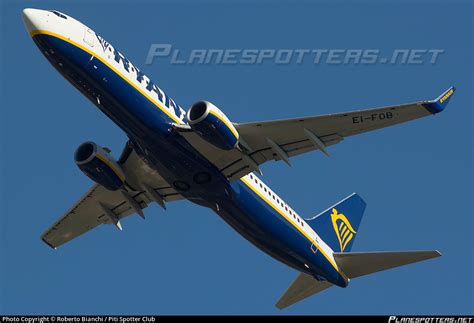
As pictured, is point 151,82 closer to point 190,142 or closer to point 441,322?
point 190,142

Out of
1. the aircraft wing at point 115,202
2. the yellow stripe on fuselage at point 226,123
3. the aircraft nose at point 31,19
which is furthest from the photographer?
the aircraft wing at point 115,202

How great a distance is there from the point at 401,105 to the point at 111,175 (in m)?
14.3

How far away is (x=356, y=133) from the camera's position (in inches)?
1497

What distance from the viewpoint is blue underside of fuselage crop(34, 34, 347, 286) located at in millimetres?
37094

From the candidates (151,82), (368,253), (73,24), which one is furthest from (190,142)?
(368,253)

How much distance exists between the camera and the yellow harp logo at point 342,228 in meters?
48.8

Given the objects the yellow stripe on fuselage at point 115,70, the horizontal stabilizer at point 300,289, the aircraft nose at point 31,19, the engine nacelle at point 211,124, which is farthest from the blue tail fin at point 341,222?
the aircraft nose at point 31,19

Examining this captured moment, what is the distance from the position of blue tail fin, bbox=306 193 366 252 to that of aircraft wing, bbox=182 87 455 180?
24.6ft

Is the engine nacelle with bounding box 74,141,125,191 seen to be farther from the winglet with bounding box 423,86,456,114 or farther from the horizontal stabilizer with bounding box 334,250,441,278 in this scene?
the winglet with bounding box 423,86,456,114

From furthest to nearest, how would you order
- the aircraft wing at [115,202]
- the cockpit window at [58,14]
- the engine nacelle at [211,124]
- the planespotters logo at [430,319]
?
the aircraft wing at [115,202]
the cockpit window at [58,14]
the engine nacelle at [211,124]
the planespotters logo at [430,319]

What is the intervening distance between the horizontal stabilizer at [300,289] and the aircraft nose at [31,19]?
18.6 metres

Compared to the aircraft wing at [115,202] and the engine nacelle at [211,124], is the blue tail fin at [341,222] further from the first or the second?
the engine nacelle at [211,124]

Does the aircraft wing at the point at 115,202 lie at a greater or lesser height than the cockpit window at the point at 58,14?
lesser

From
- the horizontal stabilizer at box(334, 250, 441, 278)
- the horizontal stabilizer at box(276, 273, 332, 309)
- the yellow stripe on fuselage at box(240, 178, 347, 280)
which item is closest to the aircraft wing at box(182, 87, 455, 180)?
the yellow stripe on fuselage at box(240, 178, 347, 280)
